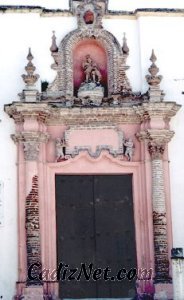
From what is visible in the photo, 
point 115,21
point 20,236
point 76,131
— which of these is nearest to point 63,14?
point 115,21

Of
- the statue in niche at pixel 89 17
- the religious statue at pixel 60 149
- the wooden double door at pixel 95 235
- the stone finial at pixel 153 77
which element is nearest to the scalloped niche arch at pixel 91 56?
the statue in niche at pixel 89 17

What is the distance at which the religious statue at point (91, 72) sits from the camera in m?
16.5

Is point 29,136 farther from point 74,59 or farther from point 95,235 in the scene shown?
point 95,235

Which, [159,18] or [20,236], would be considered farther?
[159,18]

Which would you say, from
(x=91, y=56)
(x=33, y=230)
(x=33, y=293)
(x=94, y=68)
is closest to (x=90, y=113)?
(x=94, y=68)

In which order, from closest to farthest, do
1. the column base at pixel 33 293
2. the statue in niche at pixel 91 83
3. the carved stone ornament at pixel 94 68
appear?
the column base at pixel 33 293 < the statue in niche at pixel 91 83 < the carved stone ornament at pixel 94 68

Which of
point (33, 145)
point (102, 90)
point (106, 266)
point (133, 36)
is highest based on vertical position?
point (133, 36)

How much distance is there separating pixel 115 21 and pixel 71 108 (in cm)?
229

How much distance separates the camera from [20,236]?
50.3 feet

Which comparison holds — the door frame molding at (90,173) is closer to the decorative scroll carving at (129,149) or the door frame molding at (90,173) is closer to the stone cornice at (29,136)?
the decorative scroll carving at (129,149)

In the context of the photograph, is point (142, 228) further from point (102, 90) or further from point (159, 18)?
point (159, 18)

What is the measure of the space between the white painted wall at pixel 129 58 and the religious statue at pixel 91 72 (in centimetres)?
69

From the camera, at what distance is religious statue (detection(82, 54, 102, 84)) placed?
16.5 meters

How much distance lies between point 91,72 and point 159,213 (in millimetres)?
3373
